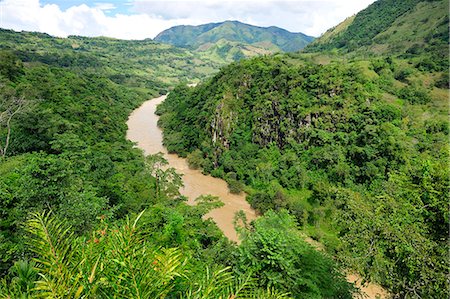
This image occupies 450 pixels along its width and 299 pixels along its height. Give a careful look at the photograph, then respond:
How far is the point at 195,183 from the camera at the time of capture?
119 ft

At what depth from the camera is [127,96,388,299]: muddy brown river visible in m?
25.8

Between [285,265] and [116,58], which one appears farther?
[116,58]

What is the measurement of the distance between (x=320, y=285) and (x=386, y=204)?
378 cm

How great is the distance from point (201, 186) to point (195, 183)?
3.62ft

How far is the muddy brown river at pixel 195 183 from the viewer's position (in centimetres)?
2922

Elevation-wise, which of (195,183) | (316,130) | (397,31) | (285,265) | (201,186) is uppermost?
(397,31)

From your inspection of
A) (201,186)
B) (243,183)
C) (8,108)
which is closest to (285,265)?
(8,108)

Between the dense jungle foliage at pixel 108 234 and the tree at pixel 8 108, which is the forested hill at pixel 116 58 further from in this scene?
the tree at pixel 8 108

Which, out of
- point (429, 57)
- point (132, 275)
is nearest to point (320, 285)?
point (132, 275)

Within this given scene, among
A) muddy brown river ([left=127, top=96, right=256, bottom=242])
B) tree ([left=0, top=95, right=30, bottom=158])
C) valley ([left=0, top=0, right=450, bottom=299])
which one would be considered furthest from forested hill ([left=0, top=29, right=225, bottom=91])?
tree ([left=0, top=95, right=30, bottom=158])

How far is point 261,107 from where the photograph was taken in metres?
40.4

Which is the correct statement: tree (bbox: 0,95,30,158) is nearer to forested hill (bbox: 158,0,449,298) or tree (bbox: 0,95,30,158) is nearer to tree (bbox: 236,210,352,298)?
tree (bbox: 236,210,352,298)

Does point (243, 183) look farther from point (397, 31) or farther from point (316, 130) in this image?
point (397, 31)

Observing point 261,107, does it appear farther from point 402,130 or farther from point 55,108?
point 55,108
